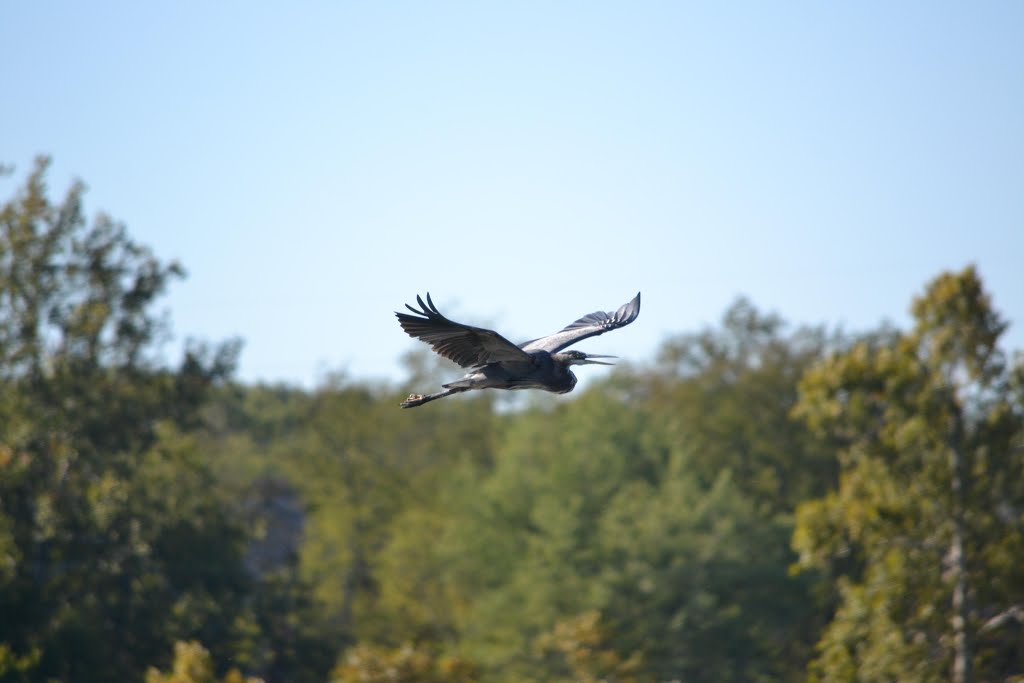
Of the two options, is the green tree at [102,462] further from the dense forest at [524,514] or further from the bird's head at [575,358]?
the bird's head at [575,358]

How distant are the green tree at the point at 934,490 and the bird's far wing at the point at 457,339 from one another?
12.1 metres

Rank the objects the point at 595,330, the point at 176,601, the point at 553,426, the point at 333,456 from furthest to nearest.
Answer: the point at 333,456 < the point at 553,426 < the point at 176,601 < the point at 595,330

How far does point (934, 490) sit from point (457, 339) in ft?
44.0

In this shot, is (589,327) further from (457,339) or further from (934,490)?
(934,490)

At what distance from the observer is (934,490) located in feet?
69.6

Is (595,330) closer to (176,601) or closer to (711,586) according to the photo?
(176,601)

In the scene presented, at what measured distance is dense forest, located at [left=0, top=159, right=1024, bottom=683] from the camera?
21.2 metres

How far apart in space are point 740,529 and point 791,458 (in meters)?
8.68

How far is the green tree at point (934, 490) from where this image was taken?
2095 centimetres

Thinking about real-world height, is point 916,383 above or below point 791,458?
below

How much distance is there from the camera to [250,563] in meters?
53.0

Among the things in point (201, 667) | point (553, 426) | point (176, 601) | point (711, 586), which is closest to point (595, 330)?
point (201, 667)

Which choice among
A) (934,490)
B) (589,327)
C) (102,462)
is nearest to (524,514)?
(102,462)

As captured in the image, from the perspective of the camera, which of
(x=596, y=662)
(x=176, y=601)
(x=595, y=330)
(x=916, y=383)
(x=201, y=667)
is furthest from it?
(x=176, y=601)
